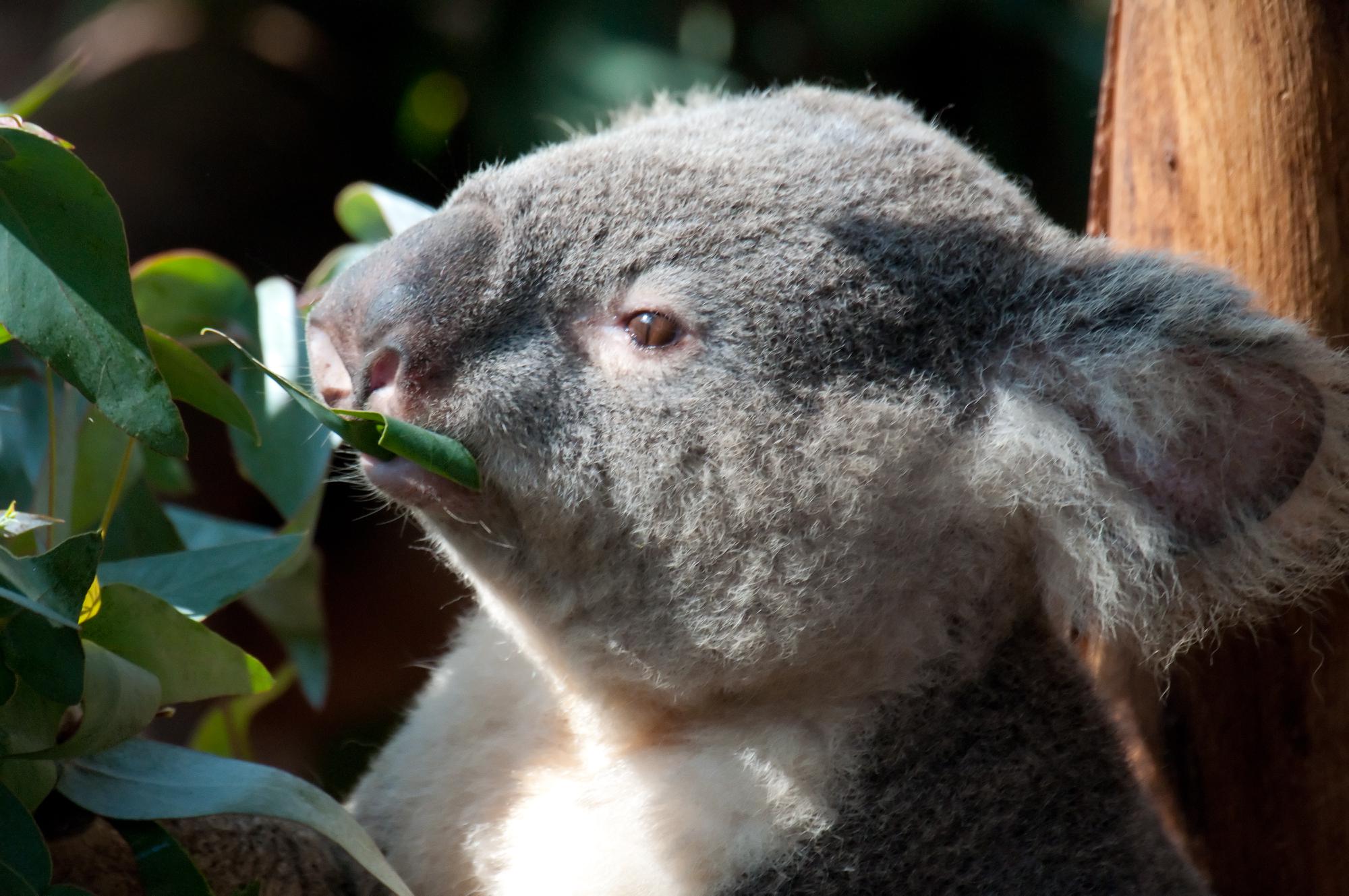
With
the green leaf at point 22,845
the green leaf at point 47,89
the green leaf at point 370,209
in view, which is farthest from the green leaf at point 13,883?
the green leaf at point 370,209

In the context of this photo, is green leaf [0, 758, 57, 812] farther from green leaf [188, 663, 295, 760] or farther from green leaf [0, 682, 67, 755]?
green leaf [188, 663, 295, 760]

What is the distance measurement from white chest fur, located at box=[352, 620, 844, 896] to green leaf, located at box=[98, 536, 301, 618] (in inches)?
16.1

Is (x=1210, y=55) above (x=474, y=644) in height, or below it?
above

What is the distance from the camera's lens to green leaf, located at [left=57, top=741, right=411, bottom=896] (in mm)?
1128

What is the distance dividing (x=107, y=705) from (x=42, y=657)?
0.10 metres

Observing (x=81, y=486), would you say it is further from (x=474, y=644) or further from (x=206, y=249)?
(x=206, y=249)

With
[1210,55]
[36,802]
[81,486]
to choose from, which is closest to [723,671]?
[36,802]

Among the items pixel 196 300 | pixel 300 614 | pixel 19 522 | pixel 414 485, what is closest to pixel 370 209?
pixel 196 300

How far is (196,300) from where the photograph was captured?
70.4 inches

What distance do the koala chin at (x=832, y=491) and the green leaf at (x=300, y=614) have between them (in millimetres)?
695

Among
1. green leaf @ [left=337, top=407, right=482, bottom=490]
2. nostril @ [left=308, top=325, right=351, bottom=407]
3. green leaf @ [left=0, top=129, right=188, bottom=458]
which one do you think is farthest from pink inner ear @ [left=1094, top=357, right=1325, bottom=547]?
green leaf @ [left=0, top=129, right=188, bottom=458]

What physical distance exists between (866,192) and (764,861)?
72cm

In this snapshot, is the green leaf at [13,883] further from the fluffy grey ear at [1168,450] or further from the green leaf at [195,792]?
the fluffy grey ear at [1168,450]

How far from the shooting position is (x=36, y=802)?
1.05 metres
